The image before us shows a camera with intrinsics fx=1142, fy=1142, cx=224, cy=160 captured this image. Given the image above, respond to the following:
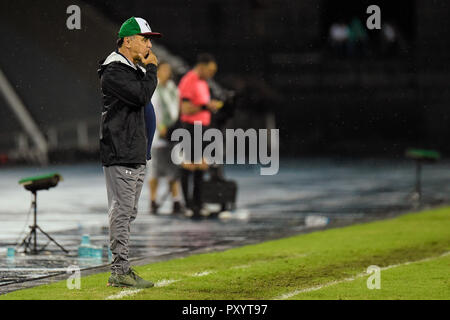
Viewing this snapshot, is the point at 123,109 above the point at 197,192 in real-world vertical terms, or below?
above

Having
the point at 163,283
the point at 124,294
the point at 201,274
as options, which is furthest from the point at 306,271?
the point at 124,294

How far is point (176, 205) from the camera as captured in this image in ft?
56.0

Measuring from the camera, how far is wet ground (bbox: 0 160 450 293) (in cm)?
1248

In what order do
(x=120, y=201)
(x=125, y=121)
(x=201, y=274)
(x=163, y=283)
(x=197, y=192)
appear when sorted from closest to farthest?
(x=125, y=121), (x=120, y=201), (x=163, y=283), (x=201, y=274), (x=197, y=192)

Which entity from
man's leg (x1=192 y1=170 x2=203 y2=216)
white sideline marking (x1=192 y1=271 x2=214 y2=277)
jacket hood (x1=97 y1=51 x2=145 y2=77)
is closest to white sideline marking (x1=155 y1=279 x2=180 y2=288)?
white sideline marking (x1=192 y1=271 x2=214 y2=277)

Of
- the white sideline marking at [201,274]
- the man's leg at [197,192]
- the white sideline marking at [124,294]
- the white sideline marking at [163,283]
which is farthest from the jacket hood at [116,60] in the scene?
the man's leg at [197,192]

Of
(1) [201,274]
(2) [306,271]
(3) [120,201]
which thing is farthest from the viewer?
(2) [306,271]

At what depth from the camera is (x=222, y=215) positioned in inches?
653

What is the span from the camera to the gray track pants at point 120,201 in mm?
9023

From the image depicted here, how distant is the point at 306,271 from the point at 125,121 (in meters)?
2.67

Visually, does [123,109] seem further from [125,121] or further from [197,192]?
[197,192]
